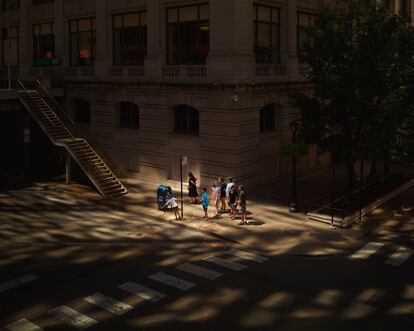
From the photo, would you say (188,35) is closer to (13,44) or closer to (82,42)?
(82,42)

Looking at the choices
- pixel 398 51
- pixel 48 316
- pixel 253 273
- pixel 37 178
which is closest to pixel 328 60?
pixel 398 51

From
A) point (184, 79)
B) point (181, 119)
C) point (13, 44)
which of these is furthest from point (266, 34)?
point (13, 44)

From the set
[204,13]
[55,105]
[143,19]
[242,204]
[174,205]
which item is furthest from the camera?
[55,105]

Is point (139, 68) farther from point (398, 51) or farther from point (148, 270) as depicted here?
point (148, 270)

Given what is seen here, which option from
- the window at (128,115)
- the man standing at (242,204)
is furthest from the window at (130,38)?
the man standing at (242,204)

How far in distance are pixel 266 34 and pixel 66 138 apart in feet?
44.3

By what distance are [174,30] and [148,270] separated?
1730cm

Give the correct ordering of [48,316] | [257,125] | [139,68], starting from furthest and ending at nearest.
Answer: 1. [139,68]
2. [257,125]
3. [48,316]

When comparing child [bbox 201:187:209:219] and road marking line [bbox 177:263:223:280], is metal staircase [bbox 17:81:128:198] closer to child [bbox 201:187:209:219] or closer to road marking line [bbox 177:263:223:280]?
child [bbox 201:187:209:219]


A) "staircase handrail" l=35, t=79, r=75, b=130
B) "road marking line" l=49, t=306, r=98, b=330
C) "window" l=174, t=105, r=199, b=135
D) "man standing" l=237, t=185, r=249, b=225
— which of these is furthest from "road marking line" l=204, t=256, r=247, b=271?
"staircase handrail" l=35, t=79, r=75, b=130

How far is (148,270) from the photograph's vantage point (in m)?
17.7

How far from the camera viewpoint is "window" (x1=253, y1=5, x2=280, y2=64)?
1155 inches

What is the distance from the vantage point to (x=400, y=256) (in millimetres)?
19453

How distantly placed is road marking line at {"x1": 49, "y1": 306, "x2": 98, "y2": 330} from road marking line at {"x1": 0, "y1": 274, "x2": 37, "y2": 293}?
2.45 m
